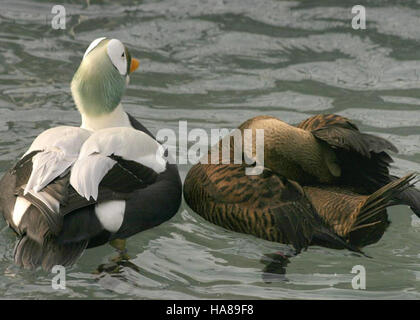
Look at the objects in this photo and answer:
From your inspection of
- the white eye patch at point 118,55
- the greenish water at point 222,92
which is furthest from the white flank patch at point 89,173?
the white eye patch at point 118,55

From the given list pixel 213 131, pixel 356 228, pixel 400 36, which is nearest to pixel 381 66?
pixel 400 36

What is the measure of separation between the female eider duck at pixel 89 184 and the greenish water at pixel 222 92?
0.52ft

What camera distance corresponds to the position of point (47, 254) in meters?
4.64

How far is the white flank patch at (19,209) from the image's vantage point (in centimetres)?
479

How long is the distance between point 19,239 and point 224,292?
3.90ft

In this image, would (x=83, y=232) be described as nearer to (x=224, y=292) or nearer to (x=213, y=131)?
(x=224, y=292)

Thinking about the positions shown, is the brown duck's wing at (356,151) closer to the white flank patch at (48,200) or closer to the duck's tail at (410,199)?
the duck's tail at (410,199)

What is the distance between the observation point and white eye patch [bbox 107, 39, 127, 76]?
574 cm

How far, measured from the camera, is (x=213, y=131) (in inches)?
279

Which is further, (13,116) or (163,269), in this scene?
(13,116)

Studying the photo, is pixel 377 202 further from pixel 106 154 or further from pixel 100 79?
pixel 100 79

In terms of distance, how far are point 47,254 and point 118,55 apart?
1.69 m

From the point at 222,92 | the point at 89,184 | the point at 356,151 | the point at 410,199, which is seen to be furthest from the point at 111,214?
the point at 222,92

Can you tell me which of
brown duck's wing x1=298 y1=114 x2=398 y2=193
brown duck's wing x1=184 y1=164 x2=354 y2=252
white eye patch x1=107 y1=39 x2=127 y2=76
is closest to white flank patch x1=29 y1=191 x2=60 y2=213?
brown duck's wing x1=184 y1=164 x2=354 y2=252
